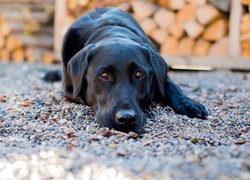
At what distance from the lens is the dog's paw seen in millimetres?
3022

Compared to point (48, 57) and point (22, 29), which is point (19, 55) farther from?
point (48, 57)

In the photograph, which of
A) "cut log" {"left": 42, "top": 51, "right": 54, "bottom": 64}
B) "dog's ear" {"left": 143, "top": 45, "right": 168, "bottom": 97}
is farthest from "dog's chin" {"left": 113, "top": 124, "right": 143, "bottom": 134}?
"cut log" {"left": 42, "top": 51, "right": 54, "bottom": 64}

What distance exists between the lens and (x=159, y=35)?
6.57 metres

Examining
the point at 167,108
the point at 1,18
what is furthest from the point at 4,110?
the point at 1,18

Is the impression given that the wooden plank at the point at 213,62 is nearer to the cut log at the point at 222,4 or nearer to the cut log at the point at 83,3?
the cut log at the point at 222,4

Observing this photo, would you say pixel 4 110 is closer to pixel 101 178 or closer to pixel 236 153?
pixel 101 178

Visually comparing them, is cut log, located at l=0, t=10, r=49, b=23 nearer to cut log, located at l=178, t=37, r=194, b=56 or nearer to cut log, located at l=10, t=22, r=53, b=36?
cut log, located at l=10, t=22, r=53, b=36

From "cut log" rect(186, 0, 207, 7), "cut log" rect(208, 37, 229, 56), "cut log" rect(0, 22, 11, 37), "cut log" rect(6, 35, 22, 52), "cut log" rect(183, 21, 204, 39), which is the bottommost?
"cut log" rect(6, 35, 22, 52)

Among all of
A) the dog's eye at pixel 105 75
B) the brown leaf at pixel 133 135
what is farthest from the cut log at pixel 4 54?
the brown leaf at pixel 133 135

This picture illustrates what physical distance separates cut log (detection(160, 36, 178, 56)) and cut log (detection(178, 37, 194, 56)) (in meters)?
0.06

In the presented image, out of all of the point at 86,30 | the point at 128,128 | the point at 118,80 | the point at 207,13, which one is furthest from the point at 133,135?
the point at 207,13

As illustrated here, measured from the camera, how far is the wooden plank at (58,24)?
754 centimetres

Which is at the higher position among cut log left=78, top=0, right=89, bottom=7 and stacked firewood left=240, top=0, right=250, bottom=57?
stacked firewood left=240, top=0, right=250, bottom=57

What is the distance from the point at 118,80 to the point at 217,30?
3559 millimetres
